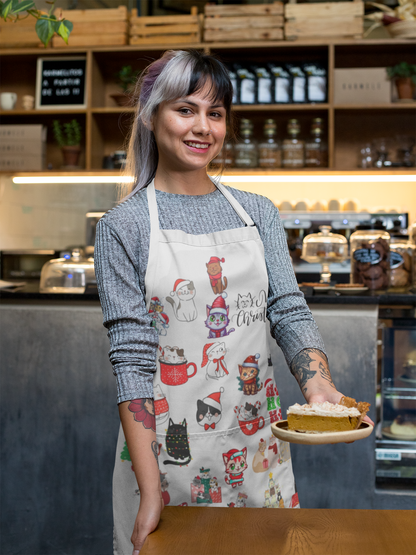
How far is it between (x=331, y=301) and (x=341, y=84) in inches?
85.4

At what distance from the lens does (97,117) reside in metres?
3.96

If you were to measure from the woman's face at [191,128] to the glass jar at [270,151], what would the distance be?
259 centimetres

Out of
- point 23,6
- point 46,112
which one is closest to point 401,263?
point 23,6

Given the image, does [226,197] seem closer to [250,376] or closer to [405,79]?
[250,376]

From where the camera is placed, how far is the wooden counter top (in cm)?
77

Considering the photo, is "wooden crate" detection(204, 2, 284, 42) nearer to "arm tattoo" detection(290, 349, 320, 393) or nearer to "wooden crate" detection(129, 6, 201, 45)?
"wooden crate" detection(129, 6, 201, 45)

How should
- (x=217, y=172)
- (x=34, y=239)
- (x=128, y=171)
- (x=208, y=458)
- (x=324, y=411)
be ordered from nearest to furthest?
(x=324, y=411), (x=208, y=458), (x=128, y=171), (x=217, y=172), (x=34, y=239)

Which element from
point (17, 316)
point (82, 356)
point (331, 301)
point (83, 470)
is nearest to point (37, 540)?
point (83, 470)

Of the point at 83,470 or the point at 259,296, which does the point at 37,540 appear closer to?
the point at 83,470

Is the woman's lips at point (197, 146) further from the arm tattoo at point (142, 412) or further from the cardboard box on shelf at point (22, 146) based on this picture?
the cardboard box on shelf at point (22, 146)

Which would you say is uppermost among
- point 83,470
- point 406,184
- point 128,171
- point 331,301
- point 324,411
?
point 406,184

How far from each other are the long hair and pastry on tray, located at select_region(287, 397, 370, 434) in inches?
23.8

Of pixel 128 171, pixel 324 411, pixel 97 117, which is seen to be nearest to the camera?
pixel 324 411

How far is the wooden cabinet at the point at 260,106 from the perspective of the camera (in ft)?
12.0
